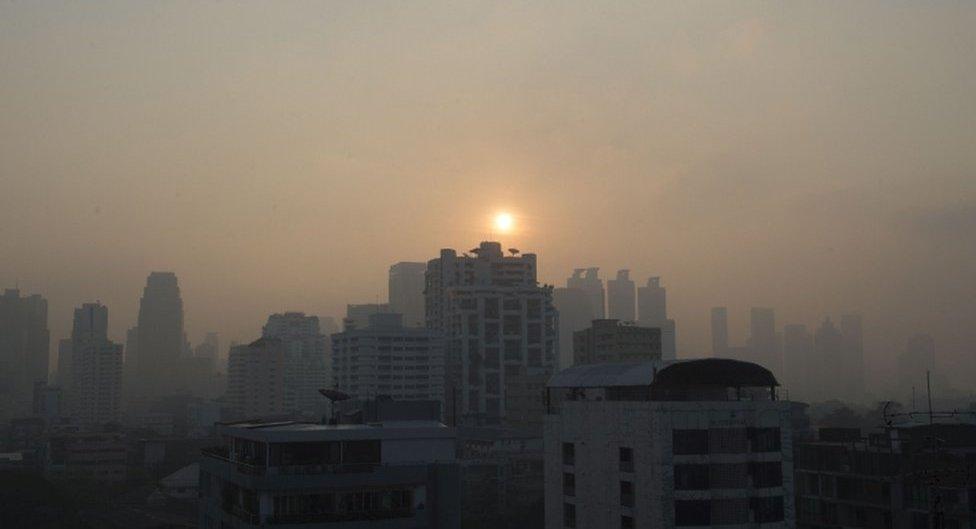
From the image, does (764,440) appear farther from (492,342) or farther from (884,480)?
(492,342)

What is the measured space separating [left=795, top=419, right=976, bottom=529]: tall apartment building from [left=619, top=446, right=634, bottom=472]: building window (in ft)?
55.1

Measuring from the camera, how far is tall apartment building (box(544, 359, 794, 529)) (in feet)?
132

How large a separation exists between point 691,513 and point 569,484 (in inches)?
296

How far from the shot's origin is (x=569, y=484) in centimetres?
4581

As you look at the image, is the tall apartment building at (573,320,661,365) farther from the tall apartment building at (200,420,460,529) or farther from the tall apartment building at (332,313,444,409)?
the tall apartment building at (200,420,460,529)

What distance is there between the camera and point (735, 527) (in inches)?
1578

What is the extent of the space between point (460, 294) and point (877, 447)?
110 meters

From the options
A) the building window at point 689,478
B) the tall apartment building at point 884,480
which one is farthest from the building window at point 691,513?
the tall apartment building at point 884,480

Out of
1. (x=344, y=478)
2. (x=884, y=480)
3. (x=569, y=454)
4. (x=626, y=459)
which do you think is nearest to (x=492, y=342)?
(x=884, y=480)

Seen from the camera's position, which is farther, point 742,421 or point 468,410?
point 468,410

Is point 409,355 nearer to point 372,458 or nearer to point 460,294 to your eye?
point 460,294

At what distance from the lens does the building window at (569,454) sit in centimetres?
4569

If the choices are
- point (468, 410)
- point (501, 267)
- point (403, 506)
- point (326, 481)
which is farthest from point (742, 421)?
point (501, 267)

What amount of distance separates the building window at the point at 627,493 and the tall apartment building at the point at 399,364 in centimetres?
11234
